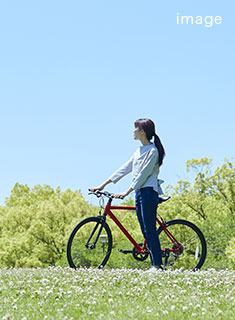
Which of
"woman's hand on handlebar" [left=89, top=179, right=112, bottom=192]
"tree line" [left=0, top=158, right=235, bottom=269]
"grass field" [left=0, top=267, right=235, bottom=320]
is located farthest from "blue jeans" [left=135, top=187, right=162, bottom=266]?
"tree line" [left=0, top=158, right=235, bottom=269]

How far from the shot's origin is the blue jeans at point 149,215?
8.25 meters

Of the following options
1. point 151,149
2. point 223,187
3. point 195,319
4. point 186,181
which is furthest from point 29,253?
point 195,319

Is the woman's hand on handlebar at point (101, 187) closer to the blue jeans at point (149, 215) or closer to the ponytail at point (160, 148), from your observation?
the blue jeans at point (149, 215)

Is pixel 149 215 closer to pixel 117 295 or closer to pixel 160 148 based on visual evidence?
pixel 160 148

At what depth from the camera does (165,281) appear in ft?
23.1

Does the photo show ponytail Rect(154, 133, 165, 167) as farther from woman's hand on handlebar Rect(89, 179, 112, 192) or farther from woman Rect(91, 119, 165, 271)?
woman's hand on handlebar Rect(89, 179, 112, 192)

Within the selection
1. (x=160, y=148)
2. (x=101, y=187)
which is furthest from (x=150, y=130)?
(x=101, y=187)

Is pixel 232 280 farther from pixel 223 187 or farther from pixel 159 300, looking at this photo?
pixel 223 187

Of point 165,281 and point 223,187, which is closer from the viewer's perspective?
point 165,281

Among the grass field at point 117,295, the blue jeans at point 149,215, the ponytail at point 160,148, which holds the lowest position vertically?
the grass field at point 117,295

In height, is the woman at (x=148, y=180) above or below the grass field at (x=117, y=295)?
above

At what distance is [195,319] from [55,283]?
2737 mm

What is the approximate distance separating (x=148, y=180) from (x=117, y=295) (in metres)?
2.65

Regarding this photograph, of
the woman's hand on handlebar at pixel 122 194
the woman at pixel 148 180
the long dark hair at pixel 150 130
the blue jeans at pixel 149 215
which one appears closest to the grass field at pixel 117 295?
the blue jeans at pixel 149 215
